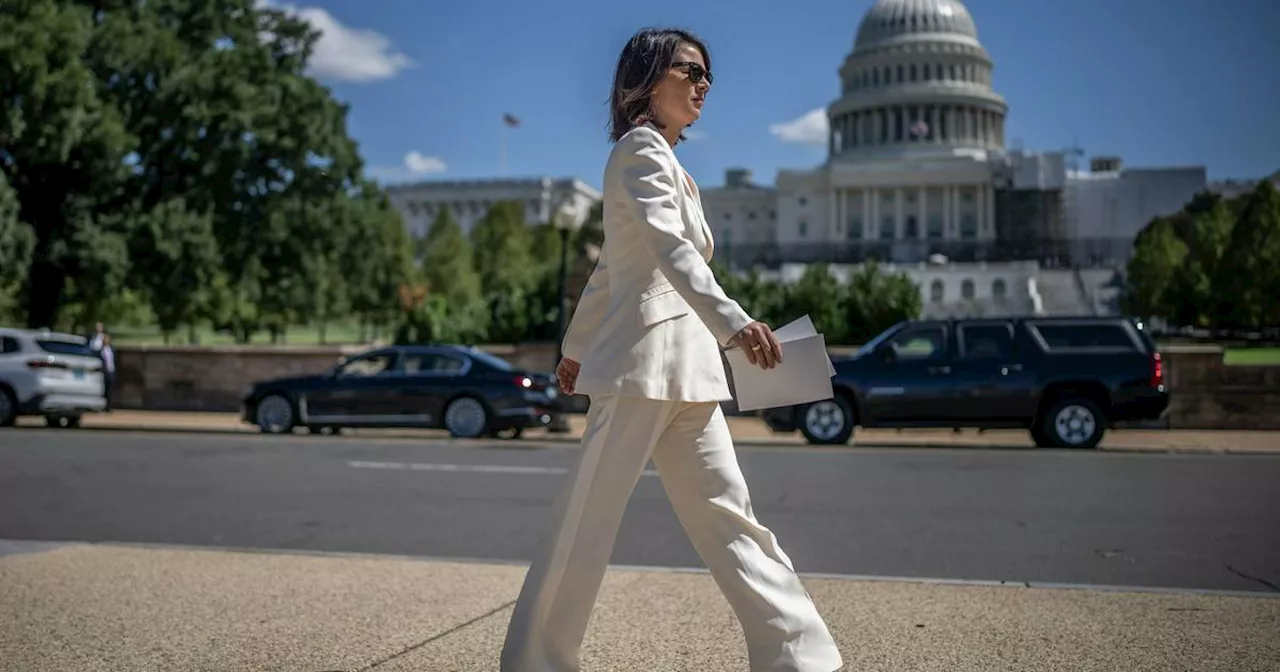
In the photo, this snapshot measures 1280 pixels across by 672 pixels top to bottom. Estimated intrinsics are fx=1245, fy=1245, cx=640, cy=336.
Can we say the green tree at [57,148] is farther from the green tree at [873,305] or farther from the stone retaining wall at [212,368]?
the green tree at [873,305]

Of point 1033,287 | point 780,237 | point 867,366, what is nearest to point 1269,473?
point 867,366

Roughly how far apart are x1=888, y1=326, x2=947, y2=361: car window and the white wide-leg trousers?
513 inches

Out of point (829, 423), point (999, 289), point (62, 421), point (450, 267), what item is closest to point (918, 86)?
point (999, 289)

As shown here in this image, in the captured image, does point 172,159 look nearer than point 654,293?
No

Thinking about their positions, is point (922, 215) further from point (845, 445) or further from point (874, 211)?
point (845, 445)

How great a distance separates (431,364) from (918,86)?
318 ft

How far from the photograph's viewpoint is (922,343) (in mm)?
16594

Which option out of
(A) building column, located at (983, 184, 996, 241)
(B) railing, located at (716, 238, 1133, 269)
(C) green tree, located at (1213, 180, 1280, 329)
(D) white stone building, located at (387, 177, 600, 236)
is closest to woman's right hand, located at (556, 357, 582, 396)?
(C) green tree, located at (1213, 180, 1280, 329)

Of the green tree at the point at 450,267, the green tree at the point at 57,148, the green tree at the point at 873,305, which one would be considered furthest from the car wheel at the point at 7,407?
the green tree at the point at 450,267

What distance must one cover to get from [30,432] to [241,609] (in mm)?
14559

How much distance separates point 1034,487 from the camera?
413 inches

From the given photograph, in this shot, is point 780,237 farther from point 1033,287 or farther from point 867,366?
point 867,366

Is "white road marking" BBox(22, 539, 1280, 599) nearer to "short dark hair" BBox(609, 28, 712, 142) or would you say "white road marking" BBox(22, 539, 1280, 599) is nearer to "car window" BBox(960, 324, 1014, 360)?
"short dark hair" BBox(609, 28, 712, 142)

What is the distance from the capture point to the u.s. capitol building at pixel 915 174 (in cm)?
10162
